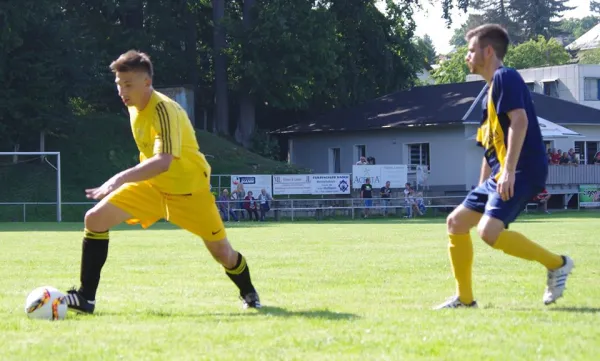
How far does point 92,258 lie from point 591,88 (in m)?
72.0

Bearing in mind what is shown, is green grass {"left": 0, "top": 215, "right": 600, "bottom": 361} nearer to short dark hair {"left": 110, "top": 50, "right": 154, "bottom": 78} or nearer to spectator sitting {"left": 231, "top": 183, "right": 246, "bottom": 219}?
short dark hair {"left": 110, "top": 50, "right": 154, "bottom": 78}

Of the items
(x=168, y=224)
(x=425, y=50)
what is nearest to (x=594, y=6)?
(x=425, y=50)

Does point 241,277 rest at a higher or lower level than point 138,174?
lower

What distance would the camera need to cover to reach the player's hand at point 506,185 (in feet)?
25.5

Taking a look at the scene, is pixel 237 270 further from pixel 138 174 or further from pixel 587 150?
pixel 587 150

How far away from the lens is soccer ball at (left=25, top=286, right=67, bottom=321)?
8.03 metres

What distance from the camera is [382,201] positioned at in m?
42.6

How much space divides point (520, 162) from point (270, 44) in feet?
144

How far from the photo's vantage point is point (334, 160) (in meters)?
58.4

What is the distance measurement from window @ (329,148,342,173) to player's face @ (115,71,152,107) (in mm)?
49580

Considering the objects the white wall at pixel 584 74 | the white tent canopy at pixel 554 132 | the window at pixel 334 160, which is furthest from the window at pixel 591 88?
the white tent canopy at pixel 554 132

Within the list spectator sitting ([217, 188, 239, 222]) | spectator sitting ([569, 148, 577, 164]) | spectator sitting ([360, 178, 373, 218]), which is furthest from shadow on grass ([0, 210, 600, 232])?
spectator sitting ([569, 148, 577, 164])

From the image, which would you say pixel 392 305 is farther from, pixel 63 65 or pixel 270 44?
pixel 270 44

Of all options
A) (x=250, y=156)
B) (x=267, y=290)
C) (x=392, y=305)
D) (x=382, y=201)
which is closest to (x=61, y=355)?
(x=392, y=305)
